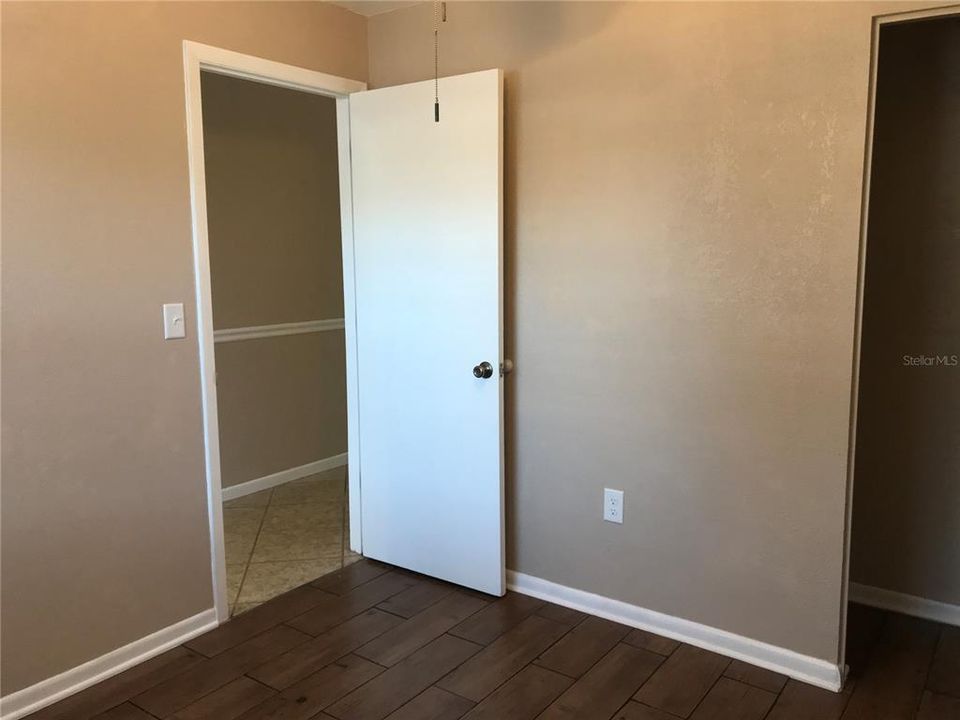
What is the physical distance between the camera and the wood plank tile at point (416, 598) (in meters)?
2.88

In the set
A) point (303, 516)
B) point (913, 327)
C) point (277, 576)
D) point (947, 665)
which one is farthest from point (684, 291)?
point (303, 516)

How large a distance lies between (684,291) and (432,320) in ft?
3.26

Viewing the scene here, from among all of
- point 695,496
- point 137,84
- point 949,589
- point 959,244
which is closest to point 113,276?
point 137,84

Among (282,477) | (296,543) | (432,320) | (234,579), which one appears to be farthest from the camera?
(282,477)

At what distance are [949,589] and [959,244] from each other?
1.25m

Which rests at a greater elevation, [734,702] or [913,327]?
[913,327]

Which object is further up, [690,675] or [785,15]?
[785,15]

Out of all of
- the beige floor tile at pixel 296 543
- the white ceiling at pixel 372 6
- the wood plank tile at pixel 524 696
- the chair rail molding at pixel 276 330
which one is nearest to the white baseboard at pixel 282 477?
the beige floor tile at pixel 296 543

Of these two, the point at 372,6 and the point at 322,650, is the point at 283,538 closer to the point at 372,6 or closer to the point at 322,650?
the point at 322,650

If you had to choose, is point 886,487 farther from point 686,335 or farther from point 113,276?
point 113,276

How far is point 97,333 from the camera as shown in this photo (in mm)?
2324

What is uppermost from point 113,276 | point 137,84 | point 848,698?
point 137,84

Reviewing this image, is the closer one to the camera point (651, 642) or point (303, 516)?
point (651, 642)

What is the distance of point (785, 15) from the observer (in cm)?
218
